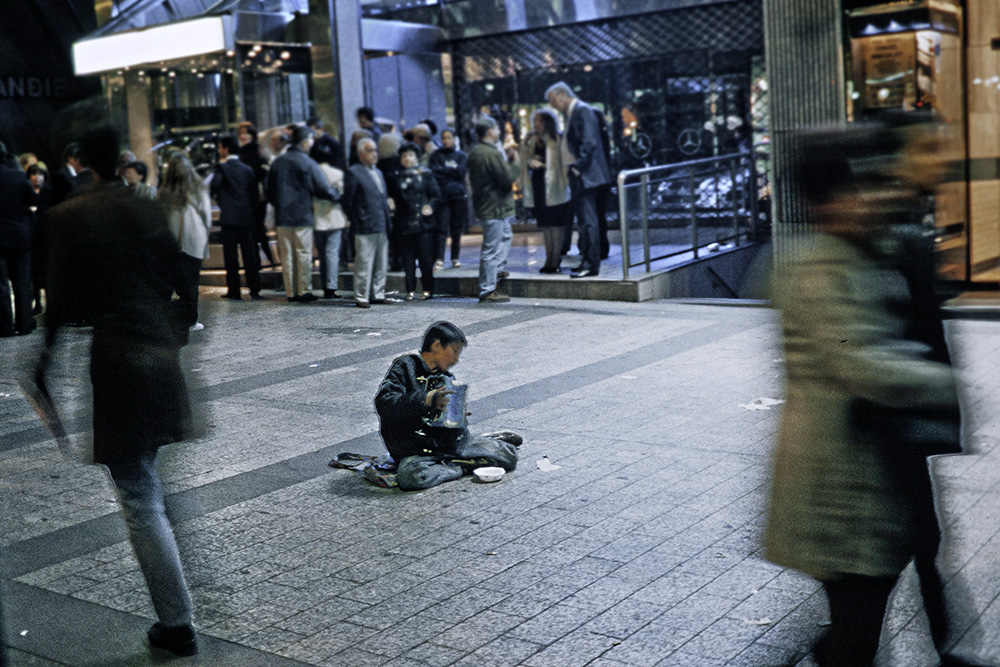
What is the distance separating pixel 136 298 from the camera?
3824 mm

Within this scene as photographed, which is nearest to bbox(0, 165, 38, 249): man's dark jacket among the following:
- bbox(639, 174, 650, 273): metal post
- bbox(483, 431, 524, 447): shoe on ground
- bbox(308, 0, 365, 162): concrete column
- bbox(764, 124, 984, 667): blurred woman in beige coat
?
bbox(308, 0, 365, 162): concrete column

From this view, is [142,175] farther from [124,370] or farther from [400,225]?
[124,370]

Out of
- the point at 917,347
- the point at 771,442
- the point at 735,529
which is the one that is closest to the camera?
the point at 917,347

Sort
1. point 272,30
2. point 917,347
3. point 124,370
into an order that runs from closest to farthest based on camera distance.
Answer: point 917,347 → point 124,370 → point 272,30

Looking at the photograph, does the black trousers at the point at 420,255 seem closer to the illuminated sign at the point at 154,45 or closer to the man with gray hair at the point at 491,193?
the man with gray hair at the point at 491,193

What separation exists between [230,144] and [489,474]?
9.54 metres

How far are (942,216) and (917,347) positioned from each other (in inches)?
309

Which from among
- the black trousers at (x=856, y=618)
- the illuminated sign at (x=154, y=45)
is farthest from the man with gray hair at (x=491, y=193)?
the black trousers at (x=856, y=618)

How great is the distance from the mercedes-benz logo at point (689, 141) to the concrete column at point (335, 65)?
14.9 ft

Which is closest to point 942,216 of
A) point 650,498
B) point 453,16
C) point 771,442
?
point 771,442

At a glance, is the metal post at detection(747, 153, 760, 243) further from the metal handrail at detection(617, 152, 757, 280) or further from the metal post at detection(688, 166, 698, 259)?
the metal post at detection(688, 166, 698, 259)

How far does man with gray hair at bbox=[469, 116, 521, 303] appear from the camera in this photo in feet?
39.0

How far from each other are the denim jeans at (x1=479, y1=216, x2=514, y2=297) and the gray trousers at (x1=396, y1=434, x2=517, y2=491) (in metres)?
6.11

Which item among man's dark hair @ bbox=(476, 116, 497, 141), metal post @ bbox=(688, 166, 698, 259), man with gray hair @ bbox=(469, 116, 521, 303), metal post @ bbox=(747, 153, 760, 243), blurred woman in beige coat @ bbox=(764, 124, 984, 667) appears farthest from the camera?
metal post @ bbox=(747, 153, 760, 243)
